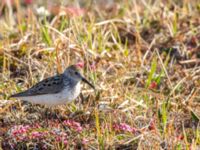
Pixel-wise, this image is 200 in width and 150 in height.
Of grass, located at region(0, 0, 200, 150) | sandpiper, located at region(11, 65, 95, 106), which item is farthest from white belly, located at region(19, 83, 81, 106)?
grass, located at region(0, 0, 200, 150)

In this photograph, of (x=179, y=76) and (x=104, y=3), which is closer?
(x=179, y=76)

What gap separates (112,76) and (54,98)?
152 cm

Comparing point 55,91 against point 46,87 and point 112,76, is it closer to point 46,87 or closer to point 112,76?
point 46,87

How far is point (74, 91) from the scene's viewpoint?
852 centimetres

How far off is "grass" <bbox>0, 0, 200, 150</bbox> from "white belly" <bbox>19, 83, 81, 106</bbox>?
0.22 m

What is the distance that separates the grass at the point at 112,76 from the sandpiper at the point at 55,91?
235mm

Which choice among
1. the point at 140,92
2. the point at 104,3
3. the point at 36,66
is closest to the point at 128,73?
the point at 140,92

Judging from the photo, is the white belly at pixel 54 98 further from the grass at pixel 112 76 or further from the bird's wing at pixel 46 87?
the grass at pixel 112 76

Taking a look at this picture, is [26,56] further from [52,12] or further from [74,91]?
[52,12]

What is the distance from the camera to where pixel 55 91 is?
8609 mm

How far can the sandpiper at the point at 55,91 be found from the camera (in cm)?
845

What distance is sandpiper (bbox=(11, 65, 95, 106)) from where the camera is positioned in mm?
8453

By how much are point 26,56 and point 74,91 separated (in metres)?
1.70

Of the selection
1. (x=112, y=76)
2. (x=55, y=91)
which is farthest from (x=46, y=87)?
(x=112, y=76)
